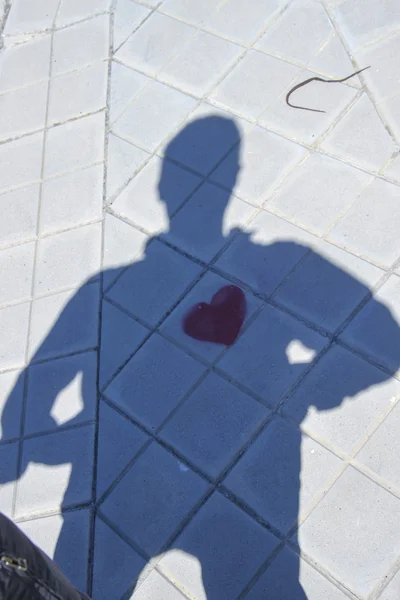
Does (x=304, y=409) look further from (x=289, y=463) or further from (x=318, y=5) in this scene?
(x=318, y=5)

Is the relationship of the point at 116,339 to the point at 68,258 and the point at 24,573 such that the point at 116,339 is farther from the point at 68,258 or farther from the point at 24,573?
the point at 24,573

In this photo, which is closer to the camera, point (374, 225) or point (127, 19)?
point (374, 225)

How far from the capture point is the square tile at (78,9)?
14.2 ft

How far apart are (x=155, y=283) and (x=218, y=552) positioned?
3.95 feet

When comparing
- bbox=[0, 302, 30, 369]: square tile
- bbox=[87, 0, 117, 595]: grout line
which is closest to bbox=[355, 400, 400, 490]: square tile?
bbox=[87, 0, 117, 595]: grout line

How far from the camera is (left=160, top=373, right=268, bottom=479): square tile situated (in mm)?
2584

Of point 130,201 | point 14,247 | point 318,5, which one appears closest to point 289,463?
point 130,201

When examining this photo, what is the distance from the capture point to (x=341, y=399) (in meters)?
2.55

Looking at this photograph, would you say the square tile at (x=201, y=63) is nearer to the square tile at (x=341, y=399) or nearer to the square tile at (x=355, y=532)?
the square tile at (x=341, y=399)

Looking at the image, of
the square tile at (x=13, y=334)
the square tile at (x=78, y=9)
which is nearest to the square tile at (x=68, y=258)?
the square tile at (x=13, y=334)

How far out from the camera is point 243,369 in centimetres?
273

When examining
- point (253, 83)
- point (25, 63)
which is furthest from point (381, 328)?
point (25, 63)

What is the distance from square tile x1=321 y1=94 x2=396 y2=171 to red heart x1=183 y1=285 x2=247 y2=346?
84 centimetres

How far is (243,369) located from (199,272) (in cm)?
53
